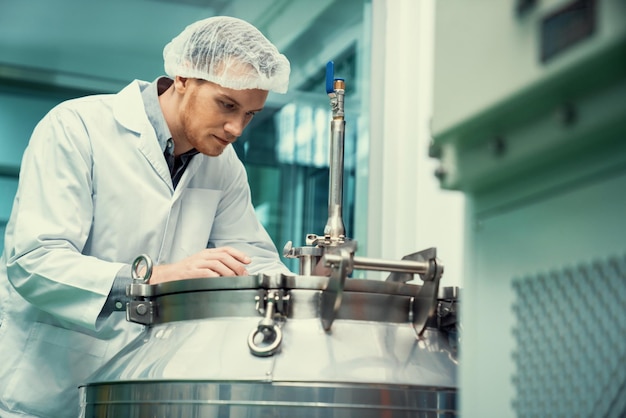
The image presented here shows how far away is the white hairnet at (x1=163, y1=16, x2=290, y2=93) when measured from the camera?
5.44ft

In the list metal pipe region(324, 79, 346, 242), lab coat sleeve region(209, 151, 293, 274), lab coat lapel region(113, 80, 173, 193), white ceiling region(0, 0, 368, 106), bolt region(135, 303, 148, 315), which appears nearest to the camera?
bolt region(135, 303, 148, 315)

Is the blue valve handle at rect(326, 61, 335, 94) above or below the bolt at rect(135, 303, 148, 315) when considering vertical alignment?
above

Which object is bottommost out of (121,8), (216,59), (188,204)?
(188,204)

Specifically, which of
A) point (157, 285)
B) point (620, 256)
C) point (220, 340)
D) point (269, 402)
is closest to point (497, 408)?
point (620, 256)

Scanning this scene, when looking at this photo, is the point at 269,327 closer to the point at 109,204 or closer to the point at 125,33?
the point at 109,204

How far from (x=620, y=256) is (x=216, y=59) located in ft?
4.11

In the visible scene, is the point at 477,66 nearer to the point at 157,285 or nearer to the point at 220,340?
the point at 220,340

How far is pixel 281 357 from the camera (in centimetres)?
107

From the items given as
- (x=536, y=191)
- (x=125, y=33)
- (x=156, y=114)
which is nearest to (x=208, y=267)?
(x=156, y=114)

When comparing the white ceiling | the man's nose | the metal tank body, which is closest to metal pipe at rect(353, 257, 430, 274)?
the metal tank body

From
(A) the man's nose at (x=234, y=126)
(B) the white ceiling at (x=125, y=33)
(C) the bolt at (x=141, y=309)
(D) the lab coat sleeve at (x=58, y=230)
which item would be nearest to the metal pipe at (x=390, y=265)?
(C) the bolt at (x=141, y=309)

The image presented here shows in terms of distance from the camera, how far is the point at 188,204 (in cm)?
172

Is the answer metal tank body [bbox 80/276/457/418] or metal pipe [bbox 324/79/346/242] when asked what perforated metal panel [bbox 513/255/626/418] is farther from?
metal pipe [bbox 324/79/346/242]

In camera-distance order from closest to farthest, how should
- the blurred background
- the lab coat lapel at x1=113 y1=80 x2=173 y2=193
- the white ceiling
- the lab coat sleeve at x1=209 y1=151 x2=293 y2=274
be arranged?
the blurred background → the lab coat lapel at x1=113 y1=80 x2=173 y2=193 → the lab coat sleeve at x1=209 y1=151 x2=293 y2=274 → the white ceiling
